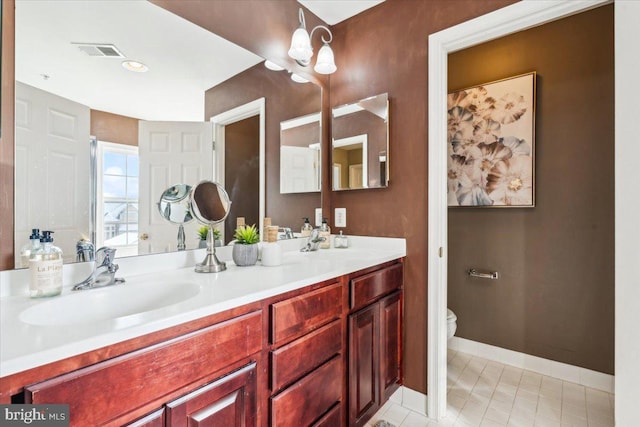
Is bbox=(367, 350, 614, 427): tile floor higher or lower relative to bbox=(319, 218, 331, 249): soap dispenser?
lower

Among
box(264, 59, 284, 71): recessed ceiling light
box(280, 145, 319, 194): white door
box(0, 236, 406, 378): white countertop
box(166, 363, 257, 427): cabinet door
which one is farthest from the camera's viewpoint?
box(280, 145, 319, 194): white door

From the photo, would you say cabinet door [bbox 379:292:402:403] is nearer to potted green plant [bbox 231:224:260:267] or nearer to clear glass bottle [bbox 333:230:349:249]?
clear glass bottle [bbox 333:230:349:249]

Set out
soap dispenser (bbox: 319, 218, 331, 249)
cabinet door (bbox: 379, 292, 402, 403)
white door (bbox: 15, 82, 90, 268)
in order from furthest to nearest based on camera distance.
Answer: soap dispenser (bbox: 319, 218, 331, 249)
cabinet door (bbox: 379, 292, 402, 403)
white door (bbox: 15, 82, 90, 268)

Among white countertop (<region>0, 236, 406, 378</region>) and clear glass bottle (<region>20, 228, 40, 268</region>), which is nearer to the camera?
white countertop (<region>0, 236, 406, 378</region>)

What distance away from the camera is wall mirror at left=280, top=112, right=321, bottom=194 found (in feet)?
6.24

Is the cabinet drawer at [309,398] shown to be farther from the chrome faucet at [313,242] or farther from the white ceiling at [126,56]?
the white ceiling at [126,56]

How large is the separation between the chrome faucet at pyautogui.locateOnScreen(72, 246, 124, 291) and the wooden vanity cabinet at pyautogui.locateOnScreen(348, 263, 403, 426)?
0.91 metres

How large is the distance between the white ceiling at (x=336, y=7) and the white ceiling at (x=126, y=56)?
67 cm

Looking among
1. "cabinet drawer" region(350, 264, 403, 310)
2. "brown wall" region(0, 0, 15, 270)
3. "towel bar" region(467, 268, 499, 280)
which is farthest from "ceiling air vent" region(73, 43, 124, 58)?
"towel bar" region(467, 268, 499, 280)

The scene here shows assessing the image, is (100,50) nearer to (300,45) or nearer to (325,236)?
(300,45)

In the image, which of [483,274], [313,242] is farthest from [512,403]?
[313,242]

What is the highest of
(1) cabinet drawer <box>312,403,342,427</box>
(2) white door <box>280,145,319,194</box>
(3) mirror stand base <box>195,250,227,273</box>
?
(2) white door <box>280,145,319,194</box>

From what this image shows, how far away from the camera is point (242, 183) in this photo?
1.65 m

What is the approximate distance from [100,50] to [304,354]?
1340 mm
